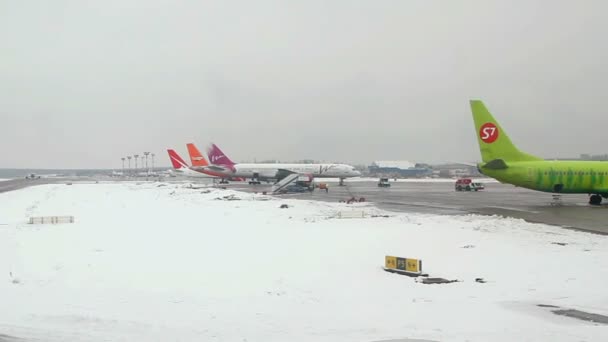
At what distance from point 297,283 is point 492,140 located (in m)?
25.7

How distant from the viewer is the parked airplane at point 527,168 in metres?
32.5

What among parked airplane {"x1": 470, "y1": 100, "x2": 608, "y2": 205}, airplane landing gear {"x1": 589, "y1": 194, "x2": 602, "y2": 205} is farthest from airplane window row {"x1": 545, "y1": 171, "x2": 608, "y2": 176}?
airplane landing gear {"x1": 589, "y1": 194, "x2": 602, "y2": 205}

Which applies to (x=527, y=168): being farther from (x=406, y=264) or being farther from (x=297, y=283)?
(x=297, y=283)

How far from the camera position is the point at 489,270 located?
1263 centimetres

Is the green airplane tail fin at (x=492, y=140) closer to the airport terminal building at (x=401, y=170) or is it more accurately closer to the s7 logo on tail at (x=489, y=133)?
the s7 logo on tail at (x=489, y=133)

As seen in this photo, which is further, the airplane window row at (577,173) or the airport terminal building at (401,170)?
the airport terminal building at (401,170)

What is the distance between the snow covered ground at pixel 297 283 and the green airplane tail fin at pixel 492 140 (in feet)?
44.2

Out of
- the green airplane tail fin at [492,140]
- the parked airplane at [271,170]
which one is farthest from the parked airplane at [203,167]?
the green airplane tail fin at [492,140]

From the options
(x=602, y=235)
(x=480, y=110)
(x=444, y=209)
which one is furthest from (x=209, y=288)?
(x=480, y=110)

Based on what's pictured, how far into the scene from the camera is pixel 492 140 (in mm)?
33344

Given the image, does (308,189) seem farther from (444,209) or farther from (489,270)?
(489,270)

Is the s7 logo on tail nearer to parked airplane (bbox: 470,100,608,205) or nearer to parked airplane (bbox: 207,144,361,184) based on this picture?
parked airplane (bbox: 470,100,608,205)

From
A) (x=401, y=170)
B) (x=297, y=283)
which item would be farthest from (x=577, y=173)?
(x=401, y=170)

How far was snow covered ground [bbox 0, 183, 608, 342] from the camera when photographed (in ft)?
26.5
